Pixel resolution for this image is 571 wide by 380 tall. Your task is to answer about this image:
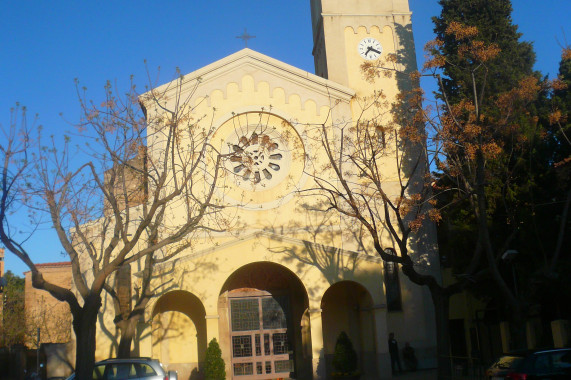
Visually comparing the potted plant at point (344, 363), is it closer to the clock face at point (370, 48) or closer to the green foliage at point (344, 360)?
the green foliage at point (344, 360)

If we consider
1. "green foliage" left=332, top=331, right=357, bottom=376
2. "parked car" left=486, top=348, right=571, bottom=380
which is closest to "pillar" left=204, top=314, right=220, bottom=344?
"green foliage" left=332, top=331, right=357, bottom=376

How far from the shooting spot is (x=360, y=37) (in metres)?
27.2

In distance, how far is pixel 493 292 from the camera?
22344 mm

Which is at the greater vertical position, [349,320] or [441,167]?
[441,167]

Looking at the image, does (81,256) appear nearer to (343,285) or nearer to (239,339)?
(239,339)

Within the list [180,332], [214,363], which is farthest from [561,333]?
[180,332]

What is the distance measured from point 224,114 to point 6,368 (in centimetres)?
1877

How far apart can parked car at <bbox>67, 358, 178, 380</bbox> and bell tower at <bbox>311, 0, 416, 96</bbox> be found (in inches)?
605

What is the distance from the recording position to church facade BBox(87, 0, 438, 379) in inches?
813

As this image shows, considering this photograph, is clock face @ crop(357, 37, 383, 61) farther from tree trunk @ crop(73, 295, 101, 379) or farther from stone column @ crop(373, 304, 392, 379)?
tree trunk @ crop(73, 295, 101, 379)

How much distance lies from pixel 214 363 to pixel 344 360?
427cm

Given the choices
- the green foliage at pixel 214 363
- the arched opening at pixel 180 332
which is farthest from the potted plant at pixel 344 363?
the arched opening at pixel 180 332

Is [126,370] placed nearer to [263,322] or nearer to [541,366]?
[263,322]

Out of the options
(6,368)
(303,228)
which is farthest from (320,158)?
(6,368)
